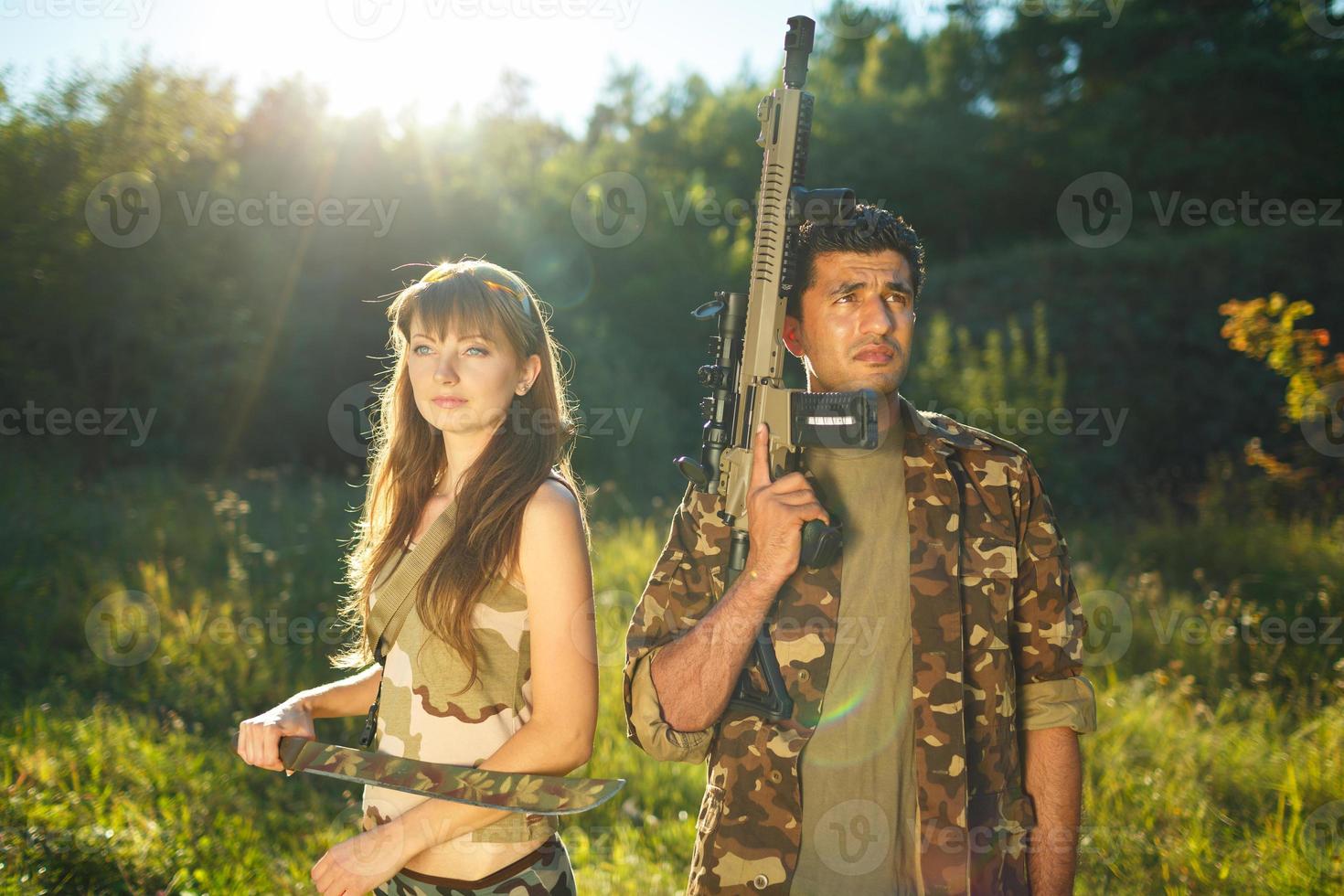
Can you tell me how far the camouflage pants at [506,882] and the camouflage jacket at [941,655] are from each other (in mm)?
320

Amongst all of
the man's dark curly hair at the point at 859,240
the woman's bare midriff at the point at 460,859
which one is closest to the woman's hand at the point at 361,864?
Answer: the woman's bare midriff at the point at 460,859

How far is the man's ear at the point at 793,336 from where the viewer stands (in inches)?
100

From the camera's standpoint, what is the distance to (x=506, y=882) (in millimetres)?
2047

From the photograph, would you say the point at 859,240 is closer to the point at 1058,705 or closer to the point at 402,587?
the point at 1058,705

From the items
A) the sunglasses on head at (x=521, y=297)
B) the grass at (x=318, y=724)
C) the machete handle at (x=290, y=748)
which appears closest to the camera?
the machete handle at (x=290, y=748)

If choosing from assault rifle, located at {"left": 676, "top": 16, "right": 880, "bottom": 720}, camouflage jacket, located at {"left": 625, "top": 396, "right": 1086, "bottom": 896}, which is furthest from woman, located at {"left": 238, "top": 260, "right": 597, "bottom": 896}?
assault rifle, located at {"left": 676, "top": 16, "right": 880, "bottom": 720}

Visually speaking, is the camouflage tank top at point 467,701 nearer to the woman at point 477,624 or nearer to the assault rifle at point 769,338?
the woman at point 477,624

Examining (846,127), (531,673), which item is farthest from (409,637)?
(846,127)

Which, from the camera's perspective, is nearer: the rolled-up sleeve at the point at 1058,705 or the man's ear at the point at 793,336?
the rolled-up sleeve at the point at 1058,705

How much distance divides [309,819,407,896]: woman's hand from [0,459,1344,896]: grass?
1.86 m

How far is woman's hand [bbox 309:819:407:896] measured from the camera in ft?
6.27

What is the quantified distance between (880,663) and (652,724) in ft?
1.76

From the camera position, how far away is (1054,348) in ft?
52.2

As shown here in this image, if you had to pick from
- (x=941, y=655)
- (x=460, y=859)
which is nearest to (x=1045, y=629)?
(x=941, y=655)
